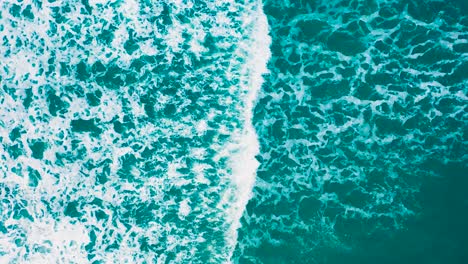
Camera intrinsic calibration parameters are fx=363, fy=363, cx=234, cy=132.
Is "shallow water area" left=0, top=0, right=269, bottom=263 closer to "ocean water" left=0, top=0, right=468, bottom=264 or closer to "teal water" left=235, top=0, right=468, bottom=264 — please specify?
"ocean water" left=0, top=0, right=468, bottom=264

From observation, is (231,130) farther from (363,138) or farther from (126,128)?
(363,138)

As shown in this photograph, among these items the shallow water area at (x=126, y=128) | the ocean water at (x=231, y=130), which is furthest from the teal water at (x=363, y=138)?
the shallow water area at (x=126, y=128)

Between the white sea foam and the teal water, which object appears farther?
the white sea foam

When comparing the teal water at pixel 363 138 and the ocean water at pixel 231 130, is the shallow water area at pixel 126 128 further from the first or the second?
the teal water at pixel 363 138

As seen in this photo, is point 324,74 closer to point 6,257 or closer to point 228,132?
point 228,132

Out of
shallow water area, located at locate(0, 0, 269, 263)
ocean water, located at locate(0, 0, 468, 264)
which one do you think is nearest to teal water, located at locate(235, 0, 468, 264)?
ocean water, located at locate(0, 0, 468, 264)

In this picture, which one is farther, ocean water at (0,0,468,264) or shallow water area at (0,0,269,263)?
shallow water area at (0,0,269,263)

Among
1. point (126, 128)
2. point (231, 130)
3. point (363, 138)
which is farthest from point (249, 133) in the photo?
point (126, 128)

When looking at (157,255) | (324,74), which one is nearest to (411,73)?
(324,74)

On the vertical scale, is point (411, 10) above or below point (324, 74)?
above
